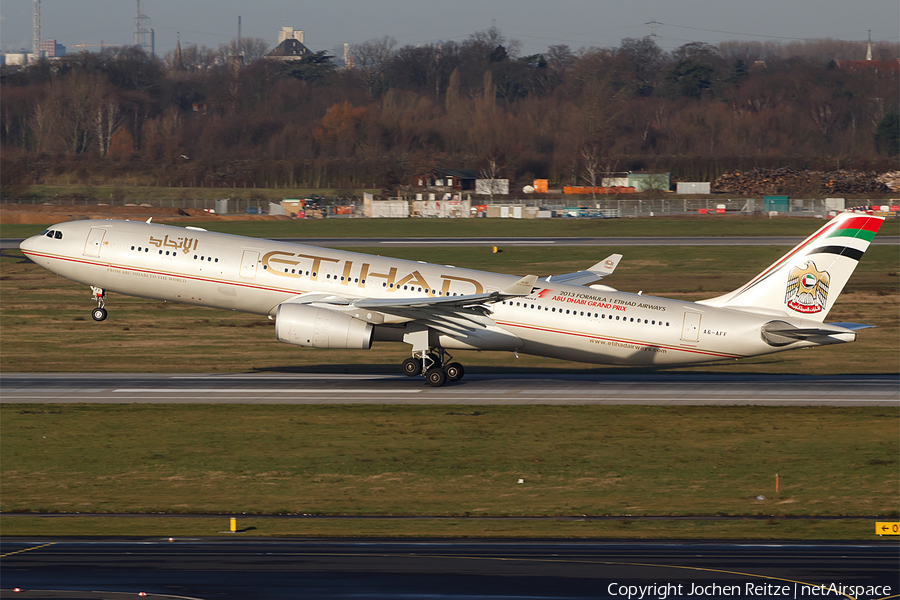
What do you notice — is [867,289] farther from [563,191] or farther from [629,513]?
[563,191]

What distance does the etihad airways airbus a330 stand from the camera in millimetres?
39062

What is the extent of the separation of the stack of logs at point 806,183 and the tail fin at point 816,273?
11691 centimetres

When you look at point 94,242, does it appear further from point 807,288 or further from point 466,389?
point 807,288

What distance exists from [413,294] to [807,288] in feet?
53.7

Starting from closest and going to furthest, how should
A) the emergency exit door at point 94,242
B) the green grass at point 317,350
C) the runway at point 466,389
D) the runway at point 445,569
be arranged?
the runway at point 445,569
the runway at point 466,389
the emergency exit door at point 94,242
the green grass at point 317,350

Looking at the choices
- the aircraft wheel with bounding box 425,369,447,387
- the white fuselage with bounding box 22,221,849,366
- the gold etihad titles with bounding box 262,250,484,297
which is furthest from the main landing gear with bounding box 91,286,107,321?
the aircraft wheel with bounding box 425,369,447,387

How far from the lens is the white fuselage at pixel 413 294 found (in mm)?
40344

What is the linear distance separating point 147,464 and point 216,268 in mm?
12160

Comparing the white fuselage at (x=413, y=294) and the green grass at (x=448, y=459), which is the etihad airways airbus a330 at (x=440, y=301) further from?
the green grass at (x=448, y=459)

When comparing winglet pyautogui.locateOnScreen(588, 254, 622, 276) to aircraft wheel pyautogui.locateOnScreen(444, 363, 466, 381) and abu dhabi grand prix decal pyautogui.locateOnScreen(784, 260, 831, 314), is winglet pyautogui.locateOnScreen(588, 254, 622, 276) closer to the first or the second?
aircraft wheel pyautogui.locateOnScreen(444, 363, 466, 381)

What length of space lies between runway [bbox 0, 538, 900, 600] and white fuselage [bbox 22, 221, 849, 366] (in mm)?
17786

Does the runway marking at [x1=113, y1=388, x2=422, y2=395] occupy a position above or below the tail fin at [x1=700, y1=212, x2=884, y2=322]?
below

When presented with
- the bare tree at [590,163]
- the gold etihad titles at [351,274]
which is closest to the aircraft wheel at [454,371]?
the gold etihad titles at [351,274]

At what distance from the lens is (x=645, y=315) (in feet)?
133
